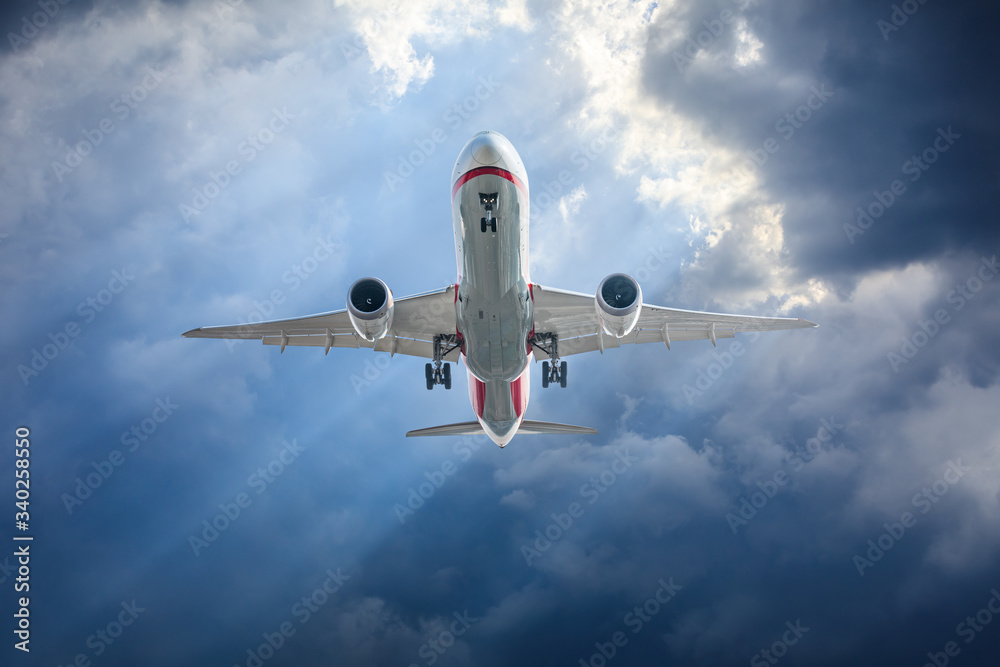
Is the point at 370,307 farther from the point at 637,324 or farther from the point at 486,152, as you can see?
the point at 637,324

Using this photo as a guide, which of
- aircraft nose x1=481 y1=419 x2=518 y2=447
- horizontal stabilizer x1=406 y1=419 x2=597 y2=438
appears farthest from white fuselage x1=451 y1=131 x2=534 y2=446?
horizontal stabilizer x1=406 y1=419 x2=597 y2=438

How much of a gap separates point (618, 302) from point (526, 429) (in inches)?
431

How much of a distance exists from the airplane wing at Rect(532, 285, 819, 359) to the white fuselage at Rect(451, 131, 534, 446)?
196 centimetres

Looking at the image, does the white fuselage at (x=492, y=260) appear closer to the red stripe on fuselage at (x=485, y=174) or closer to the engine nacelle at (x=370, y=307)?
the red stripe on fuselage at (x=485, y=174)

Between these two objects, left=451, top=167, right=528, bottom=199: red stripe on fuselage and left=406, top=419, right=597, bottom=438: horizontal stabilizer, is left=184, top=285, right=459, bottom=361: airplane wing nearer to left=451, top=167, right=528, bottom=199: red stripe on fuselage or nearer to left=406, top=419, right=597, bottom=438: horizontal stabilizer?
left=406, top=419, right=597, bottom=438: horizontal stabilizer

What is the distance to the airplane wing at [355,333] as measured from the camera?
25697mm

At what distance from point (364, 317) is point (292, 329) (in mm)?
7809

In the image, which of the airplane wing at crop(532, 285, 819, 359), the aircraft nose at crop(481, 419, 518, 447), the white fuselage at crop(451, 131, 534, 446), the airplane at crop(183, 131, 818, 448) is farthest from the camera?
the aircraft nose at crop(481, 419, 518, 447)

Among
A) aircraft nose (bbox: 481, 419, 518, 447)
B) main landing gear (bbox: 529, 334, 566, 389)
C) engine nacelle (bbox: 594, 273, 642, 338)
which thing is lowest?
aircraft nose (bbox: 481, 419, 518, 447)

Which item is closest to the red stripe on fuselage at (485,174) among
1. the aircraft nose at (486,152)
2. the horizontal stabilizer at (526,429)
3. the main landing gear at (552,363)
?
the aircraft nose at (486,152)

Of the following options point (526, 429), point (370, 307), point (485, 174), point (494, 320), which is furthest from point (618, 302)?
point (526, 429)

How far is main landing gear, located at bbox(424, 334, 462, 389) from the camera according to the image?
27.2 m

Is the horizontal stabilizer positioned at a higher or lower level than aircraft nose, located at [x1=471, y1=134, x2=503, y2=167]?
lower

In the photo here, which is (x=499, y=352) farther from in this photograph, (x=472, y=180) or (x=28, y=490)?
(x=28, y=490)
